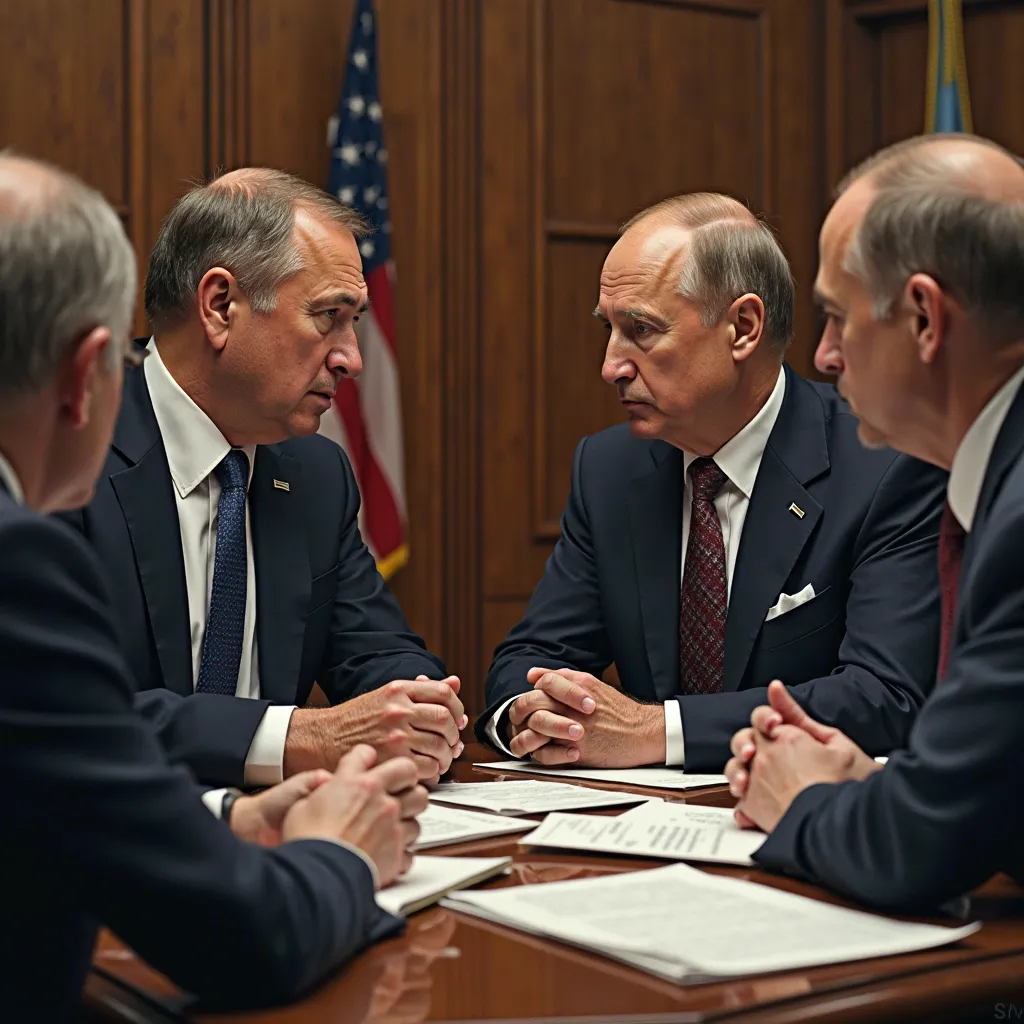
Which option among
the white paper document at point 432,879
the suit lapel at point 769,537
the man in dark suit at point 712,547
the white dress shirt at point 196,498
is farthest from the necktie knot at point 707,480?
the white paper document at point 432,879

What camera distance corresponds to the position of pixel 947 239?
184cm

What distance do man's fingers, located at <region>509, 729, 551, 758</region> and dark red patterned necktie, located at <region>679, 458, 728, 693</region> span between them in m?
0.49

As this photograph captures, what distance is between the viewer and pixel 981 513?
183 centimetres

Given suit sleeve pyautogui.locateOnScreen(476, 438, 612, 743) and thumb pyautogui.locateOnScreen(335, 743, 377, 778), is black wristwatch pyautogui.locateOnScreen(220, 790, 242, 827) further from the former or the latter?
suit sleeve pyautogui.locateOnScreen(476, 438, 612, 743)

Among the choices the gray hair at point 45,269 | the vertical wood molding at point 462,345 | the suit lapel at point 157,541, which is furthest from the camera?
the vertical wood molding at point 462,345

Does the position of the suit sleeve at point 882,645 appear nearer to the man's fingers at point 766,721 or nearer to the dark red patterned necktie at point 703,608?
the dark red patterned necktie at point 703,608

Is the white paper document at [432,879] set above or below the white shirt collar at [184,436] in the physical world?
below

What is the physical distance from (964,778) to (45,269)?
112 centimetres

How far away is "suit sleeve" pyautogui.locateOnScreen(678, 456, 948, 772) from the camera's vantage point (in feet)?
8.60

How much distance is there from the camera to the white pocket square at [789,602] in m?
2.91

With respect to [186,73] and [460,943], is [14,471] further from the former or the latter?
[186,73]

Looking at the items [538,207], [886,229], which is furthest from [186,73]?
[886,229]

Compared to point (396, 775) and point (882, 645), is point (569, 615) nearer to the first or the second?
point (882, 645)

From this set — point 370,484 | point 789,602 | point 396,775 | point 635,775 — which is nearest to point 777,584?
point 789,602
